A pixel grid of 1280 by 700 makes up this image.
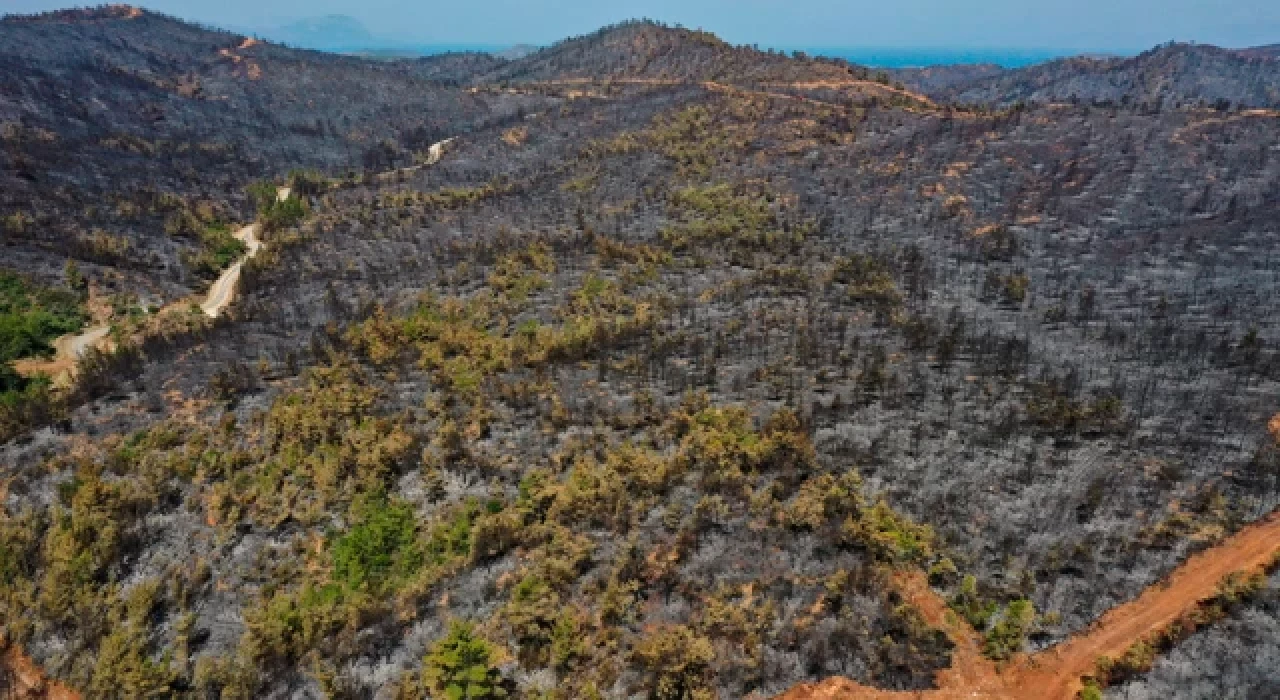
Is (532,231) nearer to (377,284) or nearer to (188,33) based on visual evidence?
(377,284)

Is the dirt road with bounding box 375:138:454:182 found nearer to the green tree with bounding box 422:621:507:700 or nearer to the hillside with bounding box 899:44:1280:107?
the green tree with bounding box 422:621:507:700

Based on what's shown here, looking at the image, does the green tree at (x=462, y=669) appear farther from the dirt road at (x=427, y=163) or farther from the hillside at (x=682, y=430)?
the dirt road at (x=427, y=163)

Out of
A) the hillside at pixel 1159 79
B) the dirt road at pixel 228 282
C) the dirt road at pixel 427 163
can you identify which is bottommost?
the dirt road at pixel 228 282

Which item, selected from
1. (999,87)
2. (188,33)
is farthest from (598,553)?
(999,87)

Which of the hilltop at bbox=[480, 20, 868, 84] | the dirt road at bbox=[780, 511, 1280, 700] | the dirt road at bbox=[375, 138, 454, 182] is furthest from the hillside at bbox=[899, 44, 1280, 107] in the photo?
the dirt road at bbox=[780, 511, 1280, 700]

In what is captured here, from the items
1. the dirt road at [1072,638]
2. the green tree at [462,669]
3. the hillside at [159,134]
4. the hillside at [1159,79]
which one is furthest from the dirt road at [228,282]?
the hillside at [1159,79]
